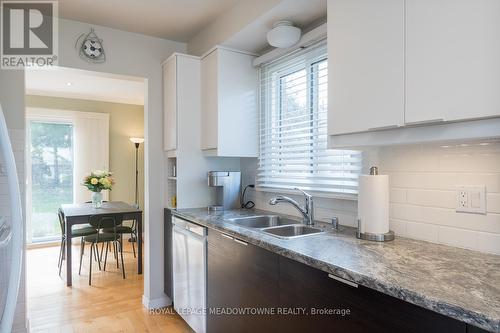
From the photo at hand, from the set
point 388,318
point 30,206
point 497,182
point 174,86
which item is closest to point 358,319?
point 388,318

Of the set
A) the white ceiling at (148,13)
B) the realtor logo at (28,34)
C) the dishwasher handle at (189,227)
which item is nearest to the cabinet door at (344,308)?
the dishwasher handle at (189,227)

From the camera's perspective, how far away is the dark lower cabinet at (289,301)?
0.99 m

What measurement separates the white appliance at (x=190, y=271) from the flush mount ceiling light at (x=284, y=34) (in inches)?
54.1

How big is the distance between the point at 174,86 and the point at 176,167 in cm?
69

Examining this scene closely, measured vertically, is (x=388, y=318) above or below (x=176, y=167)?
below

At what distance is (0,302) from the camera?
1.58 m

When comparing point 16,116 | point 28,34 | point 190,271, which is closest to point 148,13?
point 28,34

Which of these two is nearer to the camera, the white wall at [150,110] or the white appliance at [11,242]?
the white appliance at [11,242]

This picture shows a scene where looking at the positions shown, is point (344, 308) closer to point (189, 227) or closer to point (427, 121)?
point (427, 121)

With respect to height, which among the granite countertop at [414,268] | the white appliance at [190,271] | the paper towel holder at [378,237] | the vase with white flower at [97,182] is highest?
the vase with white flower at [97,182]

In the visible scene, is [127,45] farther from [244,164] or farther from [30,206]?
[30,206]

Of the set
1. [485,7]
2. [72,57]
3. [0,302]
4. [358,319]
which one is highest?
[72,57]

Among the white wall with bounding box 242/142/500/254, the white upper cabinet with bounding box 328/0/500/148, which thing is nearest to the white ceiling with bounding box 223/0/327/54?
the white upper cabinet with bounding box 328/0/500/148

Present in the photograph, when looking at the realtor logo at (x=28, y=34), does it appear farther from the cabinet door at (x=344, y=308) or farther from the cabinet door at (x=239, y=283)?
the cabinet door at (x=344, y=308)
